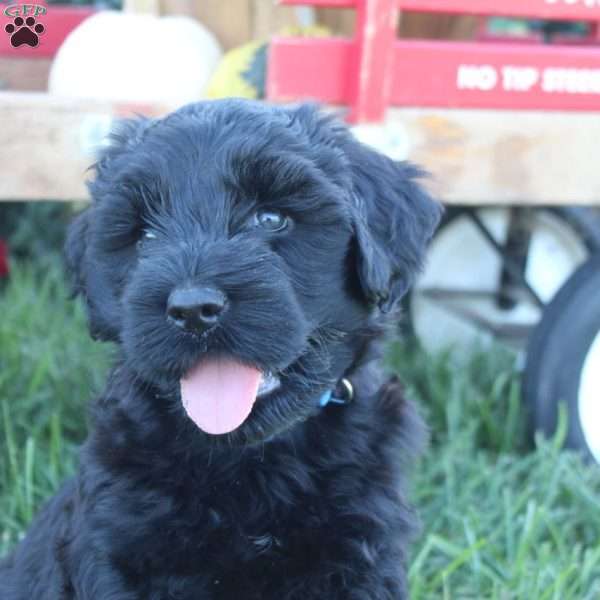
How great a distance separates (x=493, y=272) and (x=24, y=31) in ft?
7.94

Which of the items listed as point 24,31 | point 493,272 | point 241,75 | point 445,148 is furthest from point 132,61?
point 493,272

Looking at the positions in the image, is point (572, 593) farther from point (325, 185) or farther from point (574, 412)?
point (325, 185)

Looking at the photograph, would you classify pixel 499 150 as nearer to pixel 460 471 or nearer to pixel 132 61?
pixel 460 471

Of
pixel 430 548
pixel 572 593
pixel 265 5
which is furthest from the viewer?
pixel 265 5

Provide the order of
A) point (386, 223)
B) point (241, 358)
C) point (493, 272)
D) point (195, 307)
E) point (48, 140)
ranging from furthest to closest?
point (493, 272)
point (48, 140)
point (386, 223)
point (241, 358)
point (195, 307)

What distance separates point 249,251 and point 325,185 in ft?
0.69

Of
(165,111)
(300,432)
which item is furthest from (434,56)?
(300,432)

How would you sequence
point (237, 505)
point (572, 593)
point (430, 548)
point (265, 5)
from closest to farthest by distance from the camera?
point (237, 505), point (572, 593), point (430, 548), point (265, 5)

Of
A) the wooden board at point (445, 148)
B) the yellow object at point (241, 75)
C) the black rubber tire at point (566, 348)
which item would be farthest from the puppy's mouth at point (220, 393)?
the black rubber tire at point (566, 348)

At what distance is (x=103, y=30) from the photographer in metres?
3.59

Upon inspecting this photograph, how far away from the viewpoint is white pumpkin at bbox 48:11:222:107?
348cm

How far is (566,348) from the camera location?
11.2 ft

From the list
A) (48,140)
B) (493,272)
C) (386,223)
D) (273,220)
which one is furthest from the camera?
(493,272)

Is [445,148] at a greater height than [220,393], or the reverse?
[445,148]
